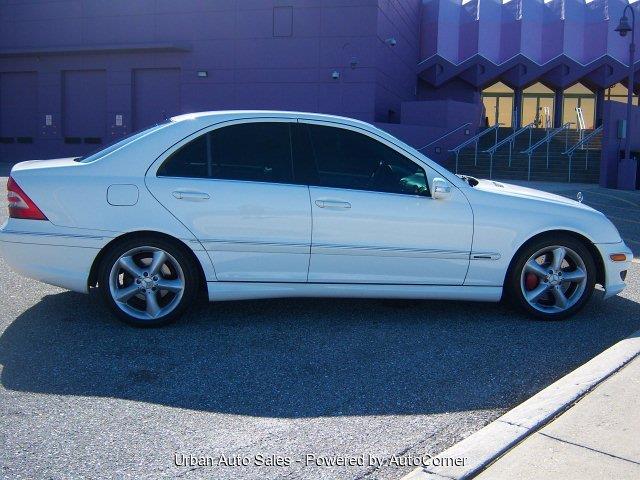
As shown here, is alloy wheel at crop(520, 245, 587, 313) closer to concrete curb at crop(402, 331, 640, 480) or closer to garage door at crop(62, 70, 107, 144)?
concrete curb at crop(402, 331, 640, 480)

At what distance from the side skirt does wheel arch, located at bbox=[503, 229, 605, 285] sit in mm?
259

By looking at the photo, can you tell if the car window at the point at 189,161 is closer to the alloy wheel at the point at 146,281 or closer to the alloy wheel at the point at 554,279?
the alloy wheel at the point at 146,281

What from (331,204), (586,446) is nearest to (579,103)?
(331,204)

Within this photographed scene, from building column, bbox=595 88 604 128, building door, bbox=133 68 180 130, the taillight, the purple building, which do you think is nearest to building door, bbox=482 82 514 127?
the purple building

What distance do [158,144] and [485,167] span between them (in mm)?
23368

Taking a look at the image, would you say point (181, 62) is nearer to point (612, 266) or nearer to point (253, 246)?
point (253, 246)

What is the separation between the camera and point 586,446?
3.55m

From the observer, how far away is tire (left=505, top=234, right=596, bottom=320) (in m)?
5.92

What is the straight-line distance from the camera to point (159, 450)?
11.6 feet

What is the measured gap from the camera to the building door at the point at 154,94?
30.4m

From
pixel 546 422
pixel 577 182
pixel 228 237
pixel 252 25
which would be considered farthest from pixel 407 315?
pixel 252 25

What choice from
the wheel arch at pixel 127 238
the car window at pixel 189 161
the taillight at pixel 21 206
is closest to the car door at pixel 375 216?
the car window at pixel 189 161

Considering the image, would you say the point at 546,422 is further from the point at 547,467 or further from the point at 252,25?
the point at 252,25

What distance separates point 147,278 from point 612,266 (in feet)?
12.1
